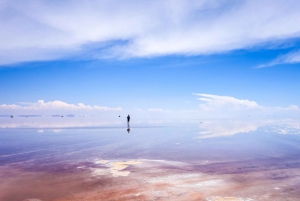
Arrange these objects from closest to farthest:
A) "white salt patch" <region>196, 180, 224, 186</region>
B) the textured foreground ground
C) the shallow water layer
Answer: the textured foreground ground
the shallow water layer
"white salt patch" <region>196, 180, 224, 186</region>

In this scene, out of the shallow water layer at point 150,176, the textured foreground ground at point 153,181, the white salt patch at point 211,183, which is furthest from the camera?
the white salt patch at point 211,183

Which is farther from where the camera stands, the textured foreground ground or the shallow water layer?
the shallow water layer

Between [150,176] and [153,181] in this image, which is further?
[150,176]

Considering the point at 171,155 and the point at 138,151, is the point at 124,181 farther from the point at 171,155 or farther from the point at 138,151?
the point at 138,151

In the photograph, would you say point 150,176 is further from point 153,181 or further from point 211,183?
point 211,183

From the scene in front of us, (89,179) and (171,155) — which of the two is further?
(171,155)

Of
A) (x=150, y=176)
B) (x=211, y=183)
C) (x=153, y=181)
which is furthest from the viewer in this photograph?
(x=150, y=176)

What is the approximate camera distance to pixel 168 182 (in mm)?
11500

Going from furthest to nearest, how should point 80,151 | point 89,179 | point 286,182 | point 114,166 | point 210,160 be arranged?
point 80,151 < point 210,160 < point 114,166 < point 89,179 < point 286,182

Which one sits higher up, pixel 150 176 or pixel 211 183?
pixel 150 176

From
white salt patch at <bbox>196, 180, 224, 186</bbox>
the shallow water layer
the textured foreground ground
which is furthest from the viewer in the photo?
white salt patch at <bbox>196, 180, 224, 186</bbox>

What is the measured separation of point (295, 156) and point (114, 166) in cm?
1449

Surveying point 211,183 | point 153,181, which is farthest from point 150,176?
point 211,183

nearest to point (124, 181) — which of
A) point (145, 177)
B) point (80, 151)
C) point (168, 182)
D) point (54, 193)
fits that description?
point (145, 177)
